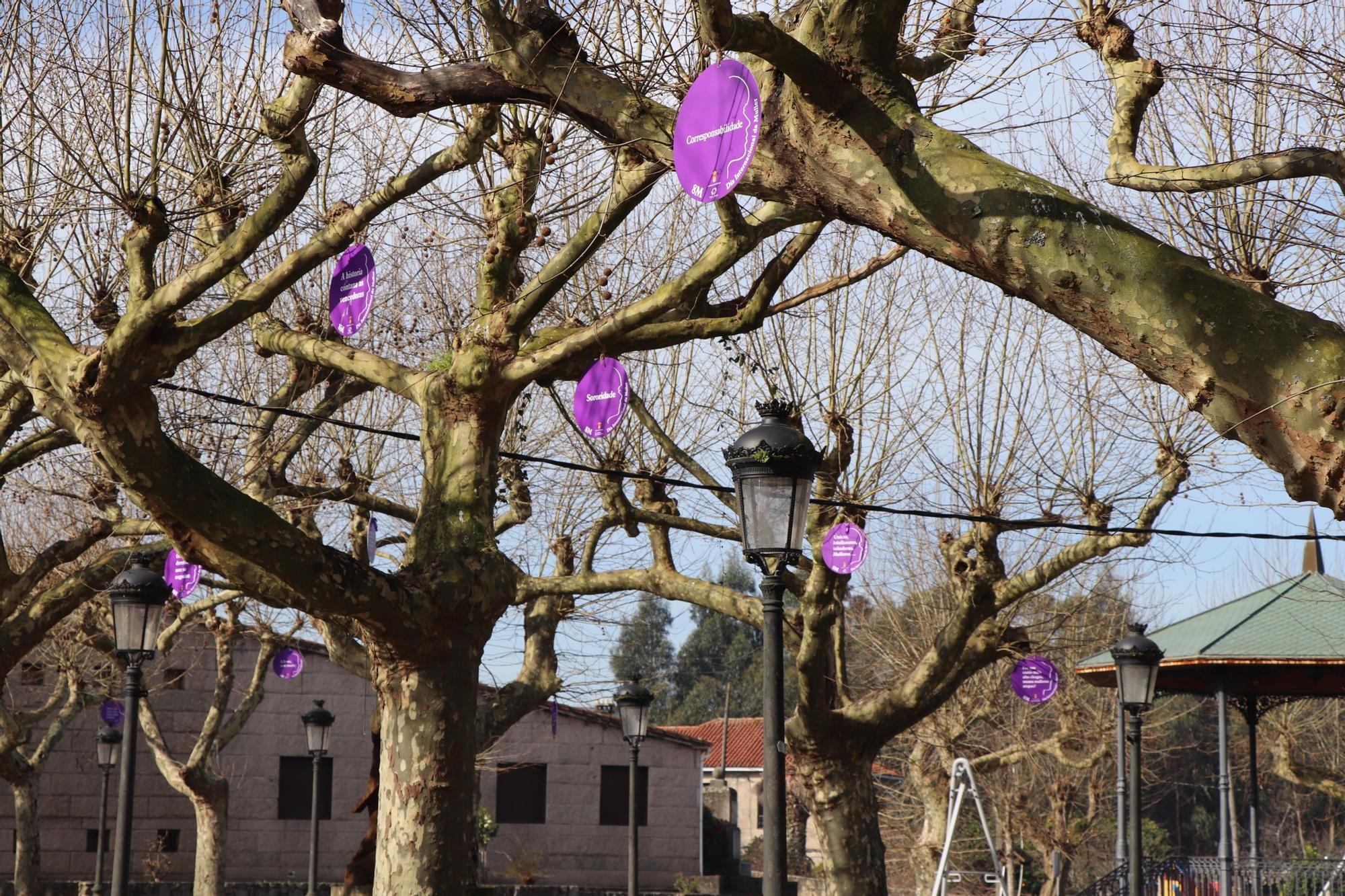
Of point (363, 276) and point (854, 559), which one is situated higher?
point (363, 276)

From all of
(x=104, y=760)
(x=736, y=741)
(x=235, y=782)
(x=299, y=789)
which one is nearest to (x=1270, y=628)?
(x=104, y=760)

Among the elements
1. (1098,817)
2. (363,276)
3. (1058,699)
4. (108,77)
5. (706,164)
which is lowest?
(1098,817)

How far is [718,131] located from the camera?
4.80 meters

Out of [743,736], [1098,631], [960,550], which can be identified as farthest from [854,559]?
[743,736]

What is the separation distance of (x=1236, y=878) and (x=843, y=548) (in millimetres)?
5825

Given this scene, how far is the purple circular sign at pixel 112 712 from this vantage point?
24875 millimetres

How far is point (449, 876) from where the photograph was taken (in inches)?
321

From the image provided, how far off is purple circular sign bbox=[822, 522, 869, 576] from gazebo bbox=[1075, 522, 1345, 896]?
13.8ft

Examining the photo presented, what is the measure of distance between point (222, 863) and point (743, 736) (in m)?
24.1

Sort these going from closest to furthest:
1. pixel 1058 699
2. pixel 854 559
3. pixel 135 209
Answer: pixel 135 209, pixel 854 559, pixel 1058 699

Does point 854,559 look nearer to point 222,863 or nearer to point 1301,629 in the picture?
point 1301,629

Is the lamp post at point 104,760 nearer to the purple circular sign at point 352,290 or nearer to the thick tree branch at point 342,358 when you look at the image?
the thick tree branch at point 342,358

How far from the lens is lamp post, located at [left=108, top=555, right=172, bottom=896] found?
10.2 meters

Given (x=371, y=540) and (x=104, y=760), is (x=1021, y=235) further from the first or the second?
(x=104, y=760)
